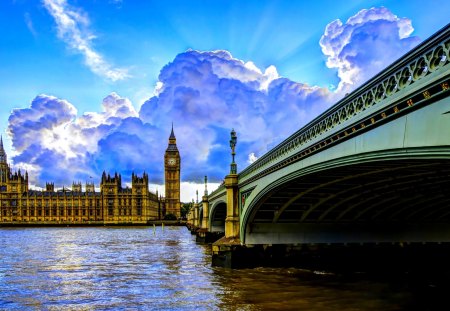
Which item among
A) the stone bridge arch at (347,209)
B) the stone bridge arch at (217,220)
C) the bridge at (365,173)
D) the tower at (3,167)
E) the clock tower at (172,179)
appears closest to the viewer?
the bridge at (365,173)

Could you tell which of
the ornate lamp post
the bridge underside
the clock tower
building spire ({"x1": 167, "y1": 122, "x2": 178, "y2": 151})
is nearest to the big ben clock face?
the clock tower

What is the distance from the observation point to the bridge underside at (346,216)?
836 inches

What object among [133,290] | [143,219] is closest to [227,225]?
[133,290]

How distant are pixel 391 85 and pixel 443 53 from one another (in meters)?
1.82

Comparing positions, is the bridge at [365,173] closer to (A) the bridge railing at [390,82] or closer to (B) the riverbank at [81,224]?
(A) the bridge railing at [390,82]

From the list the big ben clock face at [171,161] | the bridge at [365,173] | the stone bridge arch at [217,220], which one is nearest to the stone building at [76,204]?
the big ben clock face at [171,161]

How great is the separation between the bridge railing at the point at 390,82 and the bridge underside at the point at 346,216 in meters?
6.21

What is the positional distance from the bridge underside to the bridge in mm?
52

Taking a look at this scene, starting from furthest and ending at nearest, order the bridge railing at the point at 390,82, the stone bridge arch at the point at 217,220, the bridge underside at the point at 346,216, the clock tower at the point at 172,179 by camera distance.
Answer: the clock tower at the point at 172,179
the stone bridge arch at the point at 217,220
the bridge underside at the point at 346,216
the bridge railing at the point at 390,82

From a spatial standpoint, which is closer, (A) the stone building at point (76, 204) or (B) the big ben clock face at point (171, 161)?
(A) the stone building at point (76, 204)

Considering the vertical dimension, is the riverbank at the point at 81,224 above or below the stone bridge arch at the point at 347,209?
below

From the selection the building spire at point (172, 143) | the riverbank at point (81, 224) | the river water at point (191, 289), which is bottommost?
the riverbank at point (81, 224)

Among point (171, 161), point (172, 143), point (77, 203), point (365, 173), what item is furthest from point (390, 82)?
point (172, 143)

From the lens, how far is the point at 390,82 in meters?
9.81
